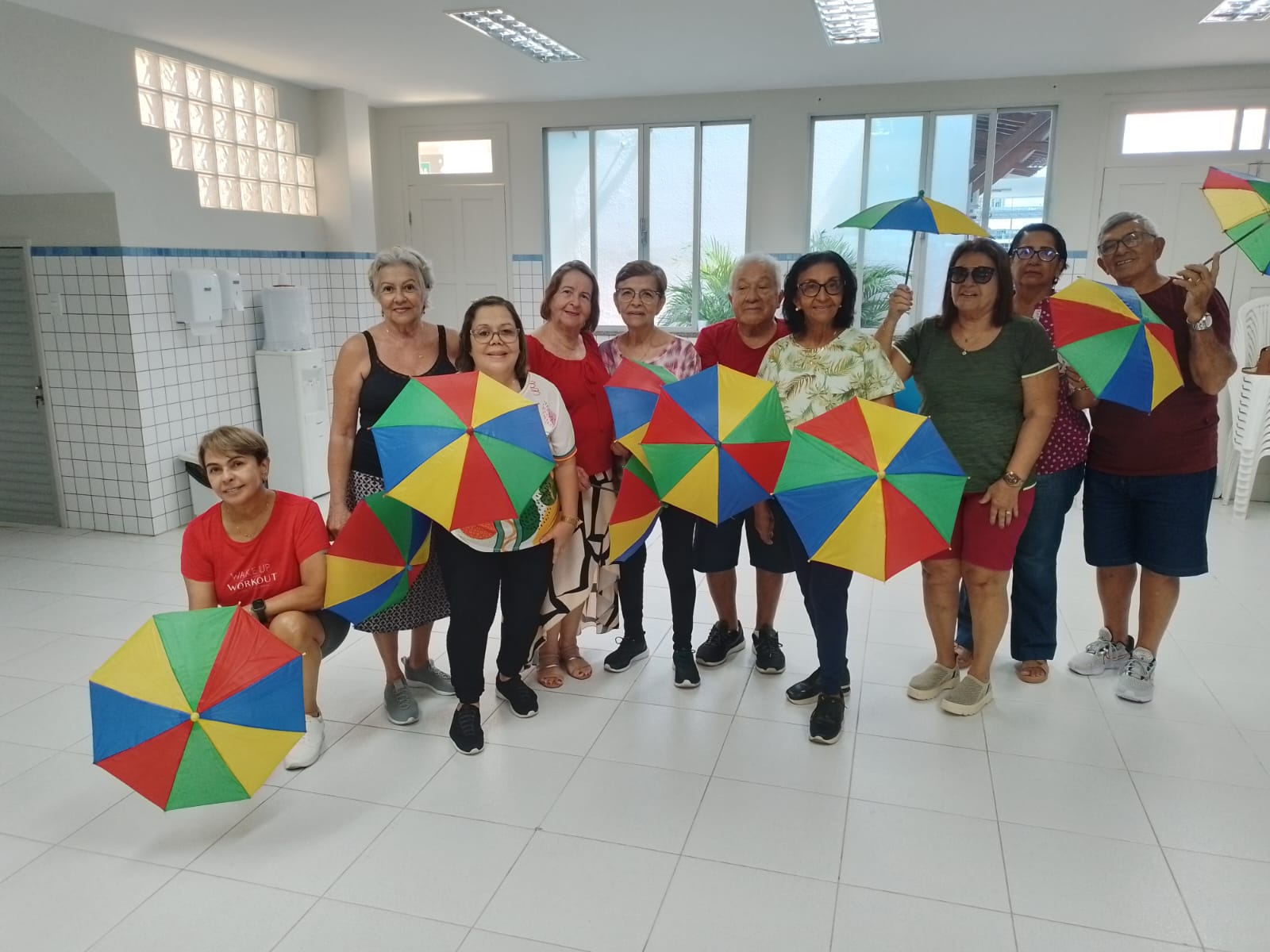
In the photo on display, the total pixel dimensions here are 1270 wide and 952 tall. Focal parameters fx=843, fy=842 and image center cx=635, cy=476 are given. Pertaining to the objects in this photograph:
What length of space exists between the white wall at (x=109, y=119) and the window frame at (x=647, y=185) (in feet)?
7.50

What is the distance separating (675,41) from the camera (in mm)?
4895

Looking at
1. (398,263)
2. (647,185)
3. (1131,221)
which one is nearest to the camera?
(398,263)

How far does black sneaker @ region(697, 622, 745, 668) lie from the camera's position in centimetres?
306

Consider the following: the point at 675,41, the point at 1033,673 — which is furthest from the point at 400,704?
the point at 675,41

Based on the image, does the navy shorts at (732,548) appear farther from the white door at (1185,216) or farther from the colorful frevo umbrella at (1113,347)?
the white door at (1185,216)

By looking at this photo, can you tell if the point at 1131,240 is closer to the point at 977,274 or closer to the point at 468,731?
the point at 977,274

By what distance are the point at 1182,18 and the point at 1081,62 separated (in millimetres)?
970

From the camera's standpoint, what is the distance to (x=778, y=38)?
4848mm

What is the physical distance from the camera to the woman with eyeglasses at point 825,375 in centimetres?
241

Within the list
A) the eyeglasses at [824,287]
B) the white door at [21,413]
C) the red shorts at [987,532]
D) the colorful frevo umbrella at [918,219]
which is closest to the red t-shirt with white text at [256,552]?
the eyeglasses at [824,287]

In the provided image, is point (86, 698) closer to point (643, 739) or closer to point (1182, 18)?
point (643, 739)

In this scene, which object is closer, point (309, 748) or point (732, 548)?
point (309, 748)

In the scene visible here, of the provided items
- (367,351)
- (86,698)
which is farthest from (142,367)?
(367,351)

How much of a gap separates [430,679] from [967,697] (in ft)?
5.82
